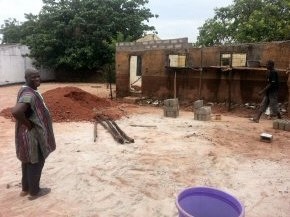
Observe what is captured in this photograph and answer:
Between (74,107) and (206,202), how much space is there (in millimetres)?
8999

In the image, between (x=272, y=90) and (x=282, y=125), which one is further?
(x=272, y=90)

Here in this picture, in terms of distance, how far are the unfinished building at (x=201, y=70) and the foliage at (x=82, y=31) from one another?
28.1ft

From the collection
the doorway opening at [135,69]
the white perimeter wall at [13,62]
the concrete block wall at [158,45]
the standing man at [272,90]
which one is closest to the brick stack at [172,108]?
the standing man at [272,90]

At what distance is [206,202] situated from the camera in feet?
10.2

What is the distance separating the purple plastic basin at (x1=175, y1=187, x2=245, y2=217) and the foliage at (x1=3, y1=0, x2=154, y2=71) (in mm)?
21002

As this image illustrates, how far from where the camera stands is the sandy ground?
14.3 ft

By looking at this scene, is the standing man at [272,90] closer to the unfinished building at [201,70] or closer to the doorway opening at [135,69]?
the unfinished building at [201,70]

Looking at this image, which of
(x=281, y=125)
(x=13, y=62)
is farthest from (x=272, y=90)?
(x=13, y=62)

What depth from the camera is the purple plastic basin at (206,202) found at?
296cm

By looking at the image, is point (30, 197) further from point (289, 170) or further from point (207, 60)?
point (207, 60)

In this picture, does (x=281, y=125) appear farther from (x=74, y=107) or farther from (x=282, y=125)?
(x=74, y=107)

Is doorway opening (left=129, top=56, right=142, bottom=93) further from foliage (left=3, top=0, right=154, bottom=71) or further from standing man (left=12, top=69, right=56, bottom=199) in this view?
standing man (left=12, top=69, right=56, bottom=199)

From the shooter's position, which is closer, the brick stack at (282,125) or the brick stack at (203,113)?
the brick stack at (282,125)

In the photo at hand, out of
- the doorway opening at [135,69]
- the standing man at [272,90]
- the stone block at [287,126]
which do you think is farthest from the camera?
the doorway opening at [135,69]
